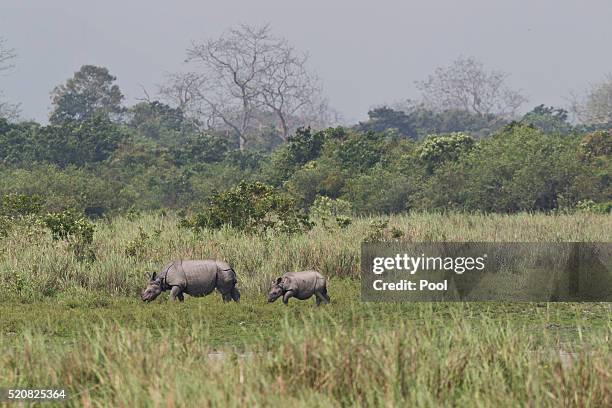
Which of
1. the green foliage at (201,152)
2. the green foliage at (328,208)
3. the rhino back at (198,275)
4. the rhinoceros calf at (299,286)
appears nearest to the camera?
the rhinoceros calf at (299,286)

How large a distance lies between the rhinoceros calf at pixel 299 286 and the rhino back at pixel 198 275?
2.98 ft

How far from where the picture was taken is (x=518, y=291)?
1823 cm

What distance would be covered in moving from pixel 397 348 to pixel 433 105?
114079 mm

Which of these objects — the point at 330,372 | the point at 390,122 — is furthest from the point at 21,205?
the point at 390,122

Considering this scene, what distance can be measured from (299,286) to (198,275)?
1447 mm

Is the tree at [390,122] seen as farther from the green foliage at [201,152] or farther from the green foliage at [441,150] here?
the green foliage at [441,150]

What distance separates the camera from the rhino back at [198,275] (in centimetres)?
1496

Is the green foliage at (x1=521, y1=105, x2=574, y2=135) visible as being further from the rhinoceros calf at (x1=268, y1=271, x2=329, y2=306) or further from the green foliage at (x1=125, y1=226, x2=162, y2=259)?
the rhinoceros calf at (x1=268, y1=271, x2=329, y2=306)

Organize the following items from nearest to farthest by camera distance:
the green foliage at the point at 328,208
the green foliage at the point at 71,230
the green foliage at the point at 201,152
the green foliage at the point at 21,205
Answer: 1. the green foliage at the point at 71,230
2. the green foliage at the point at 21,205
3. the green foliage at the point at 328,208
4. the green foliage at the point at 201,152

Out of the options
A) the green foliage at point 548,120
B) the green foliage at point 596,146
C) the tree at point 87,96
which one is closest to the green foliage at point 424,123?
the green foliage at point 548,120

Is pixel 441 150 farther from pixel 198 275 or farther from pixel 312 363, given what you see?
pixel 312 363

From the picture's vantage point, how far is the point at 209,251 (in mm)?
20141

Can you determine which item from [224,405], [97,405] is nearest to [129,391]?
[97,405]

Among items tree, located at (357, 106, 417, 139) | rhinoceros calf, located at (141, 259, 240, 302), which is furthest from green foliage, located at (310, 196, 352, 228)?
tree, located at (357, 106, 417, 139)
